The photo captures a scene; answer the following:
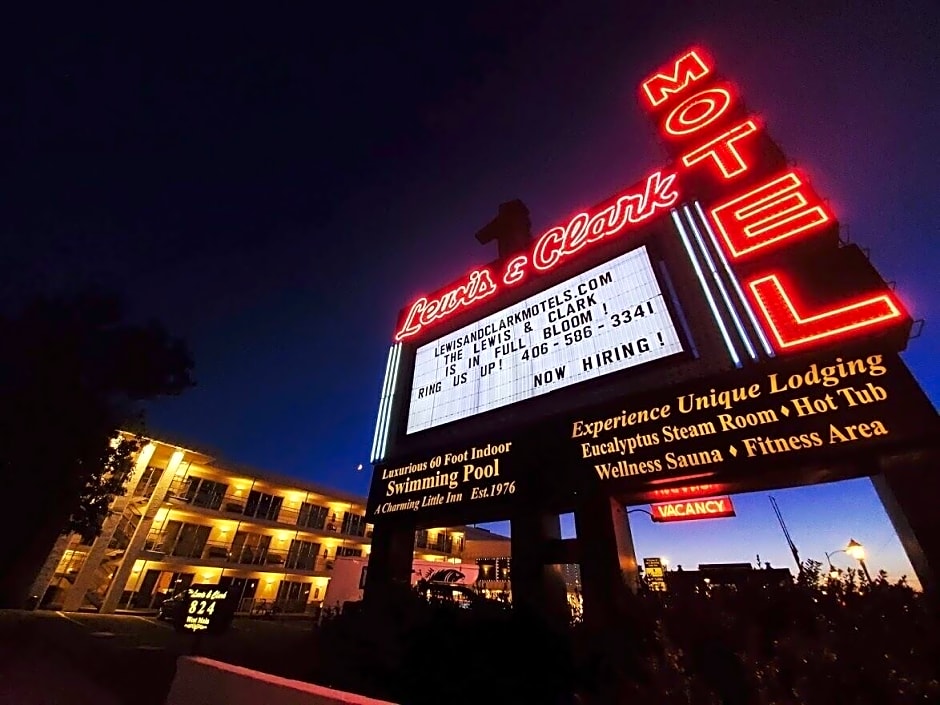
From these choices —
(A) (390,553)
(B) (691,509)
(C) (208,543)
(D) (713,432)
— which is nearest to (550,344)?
(D) (713,432)

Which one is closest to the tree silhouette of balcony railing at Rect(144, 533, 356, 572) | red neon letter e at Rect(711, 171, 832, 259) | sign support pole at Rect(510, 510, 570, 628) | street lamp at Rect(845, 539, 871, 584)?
balcony railing at Rect(144, 533, 356, 572)

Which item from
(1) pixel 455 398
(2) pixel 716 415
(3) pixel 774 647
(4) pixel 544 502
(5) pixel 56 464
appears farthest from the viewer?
(5) pixel 56 464

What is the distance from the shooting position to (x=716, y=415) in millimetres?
6539

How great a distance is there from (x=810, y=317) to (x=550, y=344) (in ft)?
16.7

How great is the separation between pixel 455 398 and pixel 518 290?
385cm

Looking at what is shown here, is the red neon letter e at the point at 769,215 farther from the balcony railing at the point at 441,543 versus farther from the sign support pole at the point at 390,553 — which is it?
the balcony railing at the point at 441,543

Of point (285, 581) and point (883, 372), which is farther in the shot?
point (285, 581)

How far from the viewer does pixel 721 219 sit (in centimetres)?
904

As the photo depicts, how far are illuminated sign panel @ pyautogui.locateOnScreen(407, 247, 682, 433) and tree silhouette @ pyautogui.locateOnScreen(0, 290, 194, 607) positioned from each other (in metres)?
12.3

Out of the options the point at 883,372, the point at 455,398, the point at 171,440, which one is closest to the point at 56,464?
the point at 455,398

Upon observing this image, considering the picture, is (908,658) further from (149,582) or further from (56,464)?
(149,582)

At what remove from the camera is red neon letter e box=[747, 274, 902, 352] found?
611 cm

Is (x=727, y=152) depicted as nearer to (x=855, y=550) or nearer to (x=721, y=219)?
(x=721, y=219)

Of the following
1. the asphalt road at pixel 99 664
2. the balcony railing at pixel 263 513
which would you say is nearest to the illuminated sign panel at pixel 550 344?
the asphalt road at pixel 99 664
